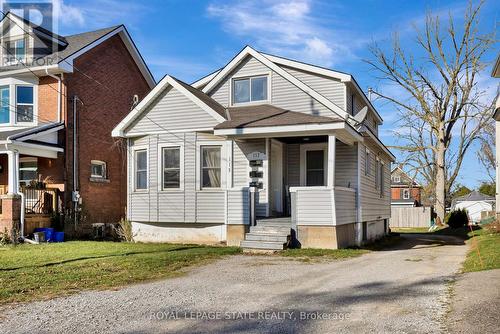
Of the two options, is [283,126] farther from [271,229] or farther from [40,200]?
[40,200]

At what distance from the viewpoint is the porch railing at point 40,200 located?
17.2 metres

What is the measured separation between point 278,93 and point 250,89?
1.12 meters

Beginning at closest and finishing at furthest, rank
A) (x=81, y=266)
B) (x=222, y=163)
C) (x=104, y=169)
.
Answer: (x=81, y=266) < (x=222, y=163) < (x=104, y=169)

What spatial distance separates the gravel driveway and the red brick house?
10.0 m

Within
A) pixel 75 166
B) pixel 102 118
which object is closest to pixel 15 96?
pixel 102 118

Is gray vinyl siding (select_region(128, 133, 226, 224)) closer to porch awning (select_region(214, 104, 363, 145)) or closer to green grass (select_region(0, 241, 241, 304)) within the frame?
porch awning (select_region(214, 104, 363, 145))

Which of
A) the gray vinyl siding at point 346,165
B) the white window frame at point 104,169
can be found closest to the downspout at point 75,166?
the white window frame at point 104,169

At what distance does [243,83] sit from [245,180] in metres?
3.88

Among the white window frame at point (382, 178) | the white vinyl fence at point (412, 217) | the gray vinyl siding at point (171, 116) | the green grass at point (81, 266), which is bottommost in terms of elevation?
the white vinyl fence at point (412, 217)

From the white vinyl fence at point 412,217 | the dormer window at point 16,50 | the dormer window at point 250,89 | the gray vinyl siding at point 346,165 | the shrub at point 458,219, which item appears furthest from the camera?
the white vinyl fence at point 412,217

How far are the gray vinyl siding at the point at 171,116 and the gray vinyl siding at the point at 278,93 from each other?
181 cm

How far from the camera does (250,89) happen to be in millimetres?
16844

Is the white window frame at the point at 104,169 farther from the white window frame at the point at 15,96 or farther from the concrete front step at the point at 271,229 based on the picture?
the concrete front step at the point at 271,229

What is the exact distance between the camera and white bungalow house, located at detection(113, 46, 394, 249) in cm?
1375
